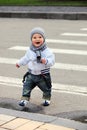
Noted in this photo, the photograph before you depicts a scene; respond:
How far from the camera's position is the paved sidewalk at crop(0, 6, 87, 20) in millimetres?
16672

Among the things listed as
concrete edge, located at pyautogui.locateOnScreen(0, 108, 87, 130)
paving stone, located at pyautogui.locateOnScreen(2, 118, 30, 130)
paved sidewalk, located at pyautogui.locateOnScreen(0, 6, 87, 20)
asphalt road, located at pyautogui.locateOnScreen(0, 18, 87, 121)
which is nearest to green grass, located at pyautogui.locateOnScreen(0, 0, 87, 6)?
paved sidewalk, located at pyautogui.locateOnScreen(0, 6, 87, 20)

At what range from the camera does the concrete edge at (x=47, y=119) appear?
535 cm

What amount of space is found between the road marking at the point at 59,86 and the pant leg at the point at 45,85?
718 mm

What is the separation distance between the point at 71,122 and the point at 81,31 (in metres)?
8.41

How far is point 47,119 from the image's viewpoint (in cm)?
555

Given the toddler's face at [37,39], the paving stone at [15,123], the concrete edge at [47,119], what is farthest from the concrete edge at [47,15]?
the paving stone at [15,123]

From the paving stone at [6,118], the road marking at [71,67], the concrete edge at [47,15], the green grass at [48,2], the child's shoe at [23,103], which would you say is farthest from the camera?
the green grass at [48,2]

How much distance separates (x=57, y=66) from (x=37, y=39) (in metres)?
2.76

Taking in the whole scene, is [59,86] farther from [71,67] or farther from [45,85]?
[71,67]

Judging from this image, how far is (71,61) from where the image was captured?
31.0 ft

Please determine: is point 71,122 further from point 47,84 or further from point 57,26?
point 57,26

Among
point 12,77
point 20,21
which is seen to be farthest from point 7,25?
point 12,77

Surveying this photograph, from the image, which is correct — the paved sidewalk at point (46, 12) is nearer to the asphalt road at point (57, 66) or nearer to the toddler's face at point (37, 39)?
the asphalt road at point (57, 66)

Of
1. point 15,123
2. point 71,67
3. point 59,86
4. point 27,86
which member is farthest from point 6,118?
point 71,67
